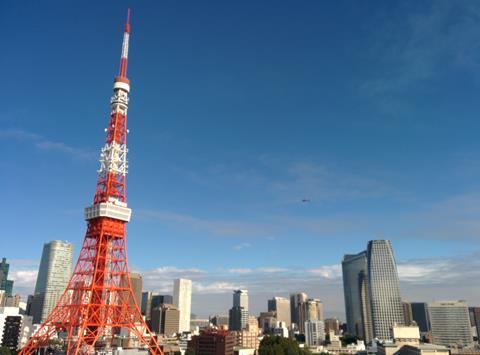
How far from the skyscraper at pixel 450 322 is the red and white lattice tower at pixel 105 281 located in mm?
167383

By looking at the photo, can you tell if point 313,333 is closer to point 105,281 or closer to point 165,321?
point 165,321

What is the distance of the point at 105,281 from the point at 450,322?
17988 centimetres

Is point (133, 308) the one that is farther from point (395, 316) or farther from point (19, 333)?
point (395, 316)

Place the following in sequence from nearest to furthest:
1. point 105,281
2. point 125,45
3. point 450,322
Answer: point 105,281 < point 125,45 < point 450,322

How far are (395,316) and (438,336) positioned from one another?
72.8 ft

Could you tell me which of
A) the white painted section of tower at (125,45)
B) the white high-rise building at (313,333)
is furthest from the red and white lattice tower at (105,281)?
the white high-rise building at (313,333)

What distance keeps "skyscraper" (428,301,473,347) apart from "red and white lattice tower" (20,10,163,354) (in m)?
167

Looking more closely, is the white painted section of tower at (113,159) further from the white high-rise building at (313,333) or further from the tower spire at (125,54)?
the white high-rise building at (313,333)

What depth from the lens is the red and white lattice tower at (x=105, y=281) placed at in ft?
175

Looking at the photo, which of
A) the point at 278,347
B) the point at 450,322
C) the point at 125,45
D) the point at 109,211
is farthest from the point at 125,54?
the point at 450,322

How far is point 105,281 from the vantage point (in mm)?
56750

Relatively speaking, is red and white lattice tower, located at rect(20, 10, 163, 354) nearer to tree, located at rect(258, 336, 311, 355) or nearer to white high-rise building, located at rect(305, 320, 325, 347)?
tree, located at rect(258, 336, 311, 355)

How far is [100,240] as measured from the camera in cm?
5728

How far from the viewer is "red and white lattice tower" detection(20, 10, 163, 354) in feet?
175
